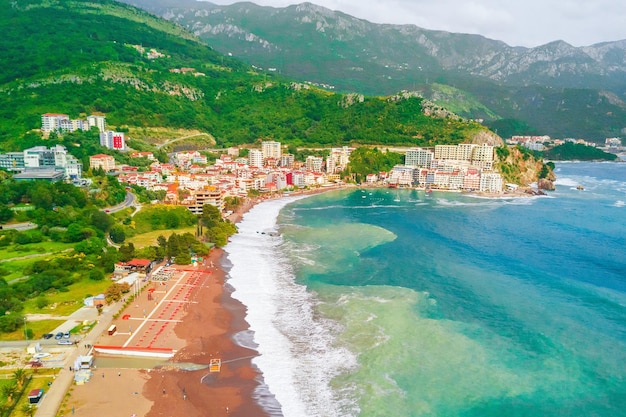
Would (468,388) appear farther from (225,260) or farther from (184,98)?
(184,98)

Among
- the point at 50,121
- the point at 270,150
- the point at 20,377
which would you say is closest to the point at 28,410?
the point at 20,377

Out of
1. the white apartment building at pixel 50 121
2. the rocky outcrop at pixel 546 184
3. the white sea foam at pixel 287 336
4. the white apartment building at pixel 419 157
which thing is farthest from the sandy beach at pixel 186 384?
the rocky outcrop at pixel 546 184

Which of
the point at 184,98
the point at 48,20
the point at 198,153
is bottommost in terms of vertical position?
the point at 198,153

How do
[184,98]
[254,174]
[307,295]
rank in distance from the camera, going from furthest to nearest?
[184,98] < [254,174] < [307,295]

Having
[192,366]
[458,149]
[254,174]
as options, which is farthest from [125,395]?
[458,149]

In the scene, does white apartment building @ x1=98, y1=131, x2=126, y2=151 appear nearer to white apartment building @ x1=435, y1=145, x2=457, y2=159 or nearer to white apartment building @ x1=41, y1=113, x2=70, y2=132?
white apartment building @ x1=41, y1=113, x2=70, y2=132

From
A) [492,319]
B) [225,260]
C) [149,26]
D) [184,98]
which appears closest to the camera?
[492,319]

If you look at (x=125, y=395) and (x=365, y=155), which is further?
(x=365, y=155)
